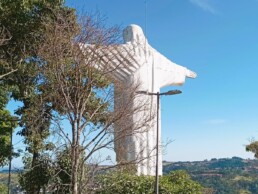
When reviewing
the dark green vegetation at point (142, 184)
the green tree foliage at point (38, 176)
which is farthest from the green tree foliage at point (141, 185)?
the green tree foliage at point (38, 176)

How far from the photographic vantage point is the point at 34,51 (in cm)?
1051

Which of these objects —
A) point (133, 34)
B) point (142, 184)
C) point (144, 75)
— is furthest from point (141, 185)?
point (133, 34)

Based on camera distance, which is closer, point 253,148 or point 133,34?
point 253,148

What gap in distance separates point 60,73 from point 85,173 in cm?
223

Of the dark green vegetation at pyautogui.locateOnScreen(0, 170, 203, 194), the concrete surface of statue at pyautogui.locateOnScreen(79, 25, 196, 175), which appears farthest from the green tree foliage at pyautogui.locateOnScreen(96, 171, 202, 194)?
the concrete surface of statue at pyautogui.locateOnScreen(79, 25, 196, 175)

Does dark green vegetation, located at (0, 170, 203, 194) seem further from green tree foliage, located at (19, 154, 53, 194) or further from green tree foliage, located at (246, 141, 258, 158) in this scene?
green tree foliage, located at (246, 141, 258, 158)

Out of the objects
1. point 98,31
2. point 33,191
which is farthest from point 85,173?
point 33,191

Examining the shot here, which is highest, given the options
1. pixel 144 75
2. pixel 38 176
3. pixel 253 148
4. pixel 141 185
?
pixel 144 75

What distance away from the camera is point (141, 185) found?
11.2 m

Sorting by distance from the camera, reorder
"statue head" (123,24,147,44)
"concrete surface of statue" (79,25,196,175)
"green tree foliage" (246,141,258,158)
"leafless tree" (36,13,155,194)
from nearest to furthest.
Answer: "leafless tree" (36,13,155,194) < "concrete surface of statue" (79,25,196,175) < "green tree foliage" (246,141,258,158) < "statue head" (123,24,147,44)

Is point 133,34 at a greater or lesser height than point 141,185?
greater

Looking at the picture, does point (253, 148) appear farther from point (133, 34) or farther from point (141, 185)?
point (133, 34)

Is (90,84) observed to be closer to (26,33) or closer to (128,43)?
(26,33)

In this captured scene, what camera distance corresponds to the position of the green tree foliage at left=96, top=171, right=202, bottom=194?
36.0 feet
